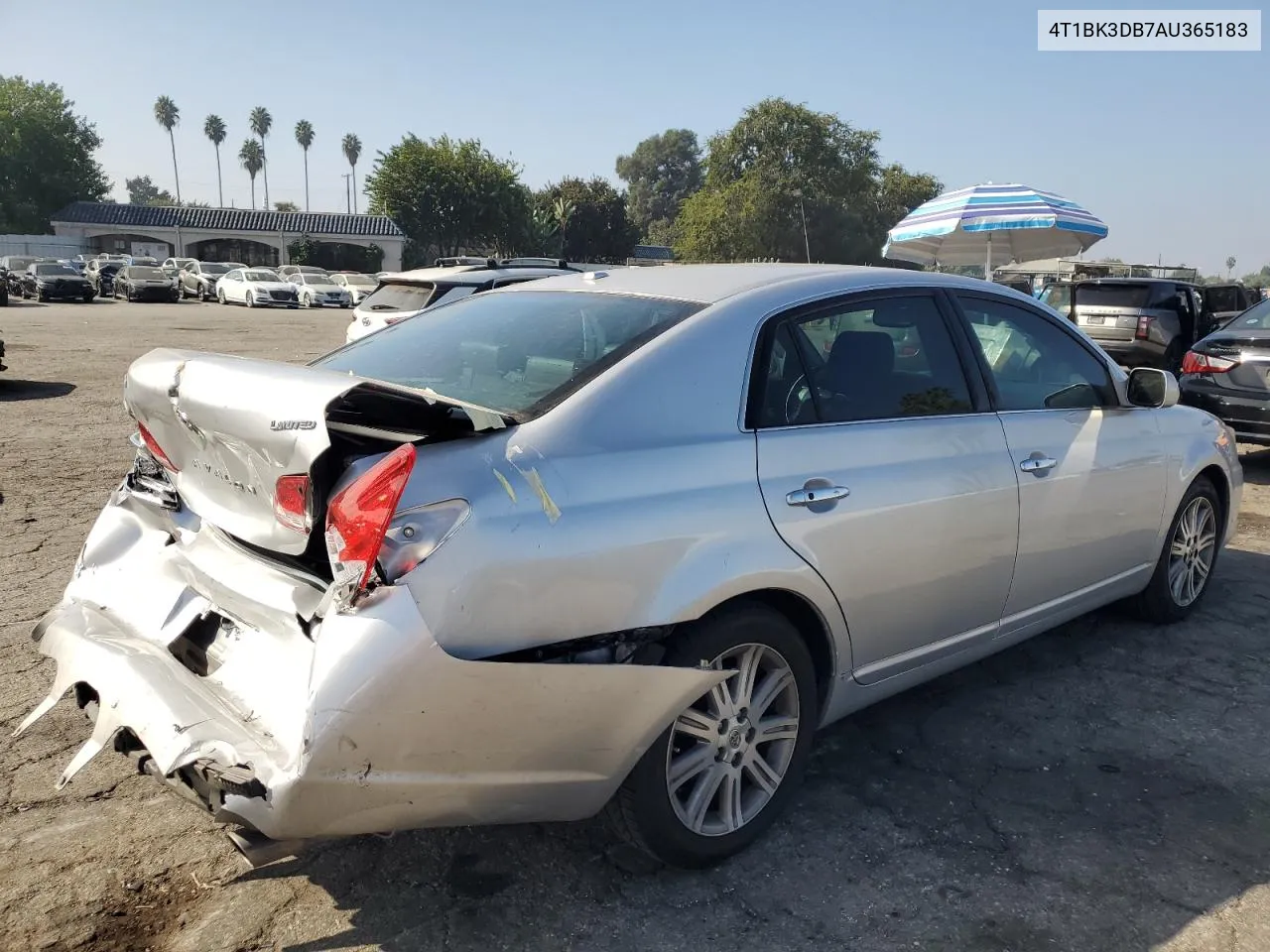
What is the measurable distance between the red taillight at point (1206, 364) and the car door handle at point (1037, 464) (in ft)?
18.8

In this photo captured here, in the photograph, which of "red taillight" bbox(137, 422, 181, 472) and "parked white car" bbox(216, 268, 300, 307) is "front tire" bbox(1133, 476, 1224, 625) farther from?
"parked white car" bbox(216, 268, 300, 307)

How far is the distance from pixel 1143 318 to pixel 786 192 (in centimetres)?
5553

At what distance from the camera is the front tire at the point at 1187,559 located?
4.65 metres

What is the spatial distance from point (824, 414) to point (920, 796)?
1.27 metres

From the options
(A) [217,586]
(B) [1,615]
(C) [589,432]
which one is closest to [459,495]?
(C) [589,432]

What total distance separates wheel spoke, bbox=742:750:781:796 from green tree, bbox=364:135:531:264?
201ft

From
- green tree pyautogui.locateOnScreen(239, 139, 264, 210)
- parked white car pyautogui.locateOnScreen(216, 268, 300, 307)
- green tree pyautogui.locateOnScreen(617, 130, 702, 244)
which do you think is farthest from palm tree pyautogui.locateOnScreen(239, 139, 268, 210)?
parked white car pyautogui.locateOnScreen(216, 268, 300, 307)

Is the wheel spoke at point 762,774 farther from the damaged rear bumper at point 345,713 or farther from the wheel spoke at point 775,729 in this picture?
the damaged rear bumper at point 345,713

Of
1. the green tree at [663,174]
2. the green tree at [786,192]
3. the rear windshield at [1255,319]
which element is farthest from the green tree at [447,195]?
the green tree at [663,174]

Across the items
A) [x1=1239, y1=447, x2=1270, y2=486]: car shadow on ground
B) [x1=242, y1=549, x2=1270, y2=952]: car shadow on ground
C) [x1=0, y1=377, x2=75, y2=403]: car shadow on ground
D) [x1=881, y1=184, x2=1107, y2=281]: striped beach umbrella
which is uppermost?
[x1=881, y1=184, x2=1107, y2=281]: striped beach umbrella

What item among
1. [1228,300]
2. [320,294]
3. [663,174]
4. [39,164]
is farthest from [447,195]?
[663,174]

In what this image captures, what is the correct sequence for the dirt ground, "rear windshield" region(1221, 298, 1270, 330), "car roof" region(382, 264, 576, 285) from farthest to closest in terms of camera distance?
Answer: "car roof" region(382, 264, 576, 285) < "rear windshield" region(1221, 298, 1270, 330) < the dirt ground

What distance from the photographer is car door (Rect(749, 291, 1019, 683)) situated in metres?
2.92

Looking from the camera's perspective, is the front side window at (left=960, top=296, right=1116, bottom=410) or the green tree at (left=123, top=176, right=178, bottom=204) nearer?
the front side window at (left=960, top=296, right=1116, bottom=410)
